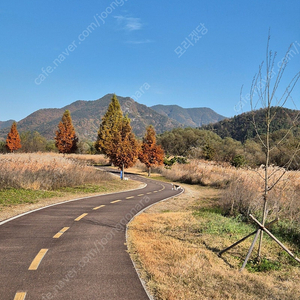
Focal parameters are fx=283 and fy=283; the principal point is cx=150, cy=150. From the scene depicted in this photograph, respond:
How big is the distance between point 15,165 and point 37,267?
14611 mm

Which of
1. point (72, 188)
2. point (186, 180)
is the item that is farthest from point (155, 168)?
point (72, 188)

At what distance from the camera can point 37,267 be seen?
563cm

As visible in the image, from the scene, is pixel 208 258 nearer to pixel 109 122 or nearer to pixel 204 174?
pixel 204 174

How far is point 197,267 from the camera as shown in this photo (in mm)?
6082

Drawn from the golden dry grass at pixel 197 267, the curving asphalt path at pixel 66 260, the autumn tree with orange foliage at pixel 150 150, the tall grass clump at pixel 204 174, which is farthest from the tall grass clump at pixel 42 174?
the autumn tree with orange foliage at pixel 150 150

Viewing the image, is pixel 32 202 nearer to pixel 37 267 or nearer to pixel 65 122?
pixel 37 267

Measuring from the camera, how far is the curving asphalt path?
15.3 ft

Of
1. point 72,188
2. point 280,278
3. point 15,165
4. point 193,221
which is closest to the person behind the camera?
point 280,278

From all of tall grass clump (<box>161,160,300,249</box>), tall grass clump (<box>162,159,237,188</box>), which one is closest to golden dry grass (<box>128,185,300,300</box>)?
tall grass clump (<box>161,160,300,249</box>)

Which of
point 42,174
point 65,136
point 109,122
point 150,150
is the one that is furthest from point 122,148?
point 65,136

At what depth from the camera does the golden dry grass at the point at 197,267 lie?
5.02m

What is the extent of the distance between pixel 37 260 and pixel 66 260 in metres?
0.60

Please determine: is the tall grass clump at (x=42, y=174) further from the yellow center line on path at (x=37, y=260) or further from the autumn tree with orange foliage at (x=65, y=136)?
the autumn tree with orange foliage at (x=65, y=136)

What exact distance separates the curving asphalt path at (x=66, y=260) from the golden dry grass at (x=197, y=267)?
0.41m
